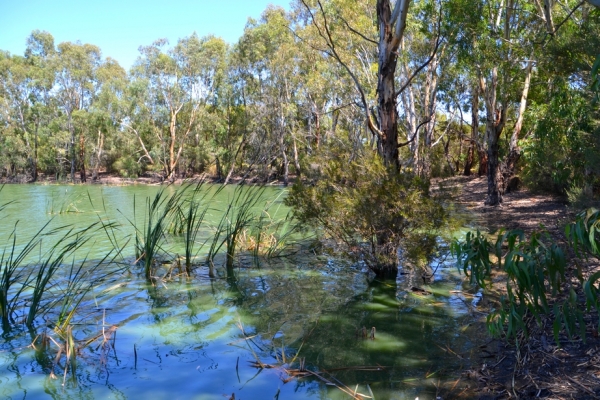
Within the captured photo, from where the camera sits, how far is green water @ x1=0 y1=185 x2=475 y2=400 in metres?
3.65

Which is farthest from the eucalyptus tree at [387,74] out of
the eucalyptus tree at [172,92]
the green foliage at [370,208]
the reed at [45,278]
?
the eucalyptus tree at [172,92]

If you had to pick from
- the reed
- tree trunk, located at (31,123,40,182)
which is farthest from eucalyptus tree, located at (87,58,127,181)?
the reed

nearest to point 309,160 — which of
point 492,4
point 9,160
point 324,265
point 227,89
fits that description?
point 324,265

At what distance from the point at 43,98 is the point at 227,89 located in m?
18.3

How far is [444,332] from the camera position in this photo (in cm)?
467

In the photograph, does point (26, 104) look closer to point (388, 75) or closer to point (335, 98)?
point (335, 98)

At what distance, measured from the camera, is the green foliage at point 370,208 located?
575cm

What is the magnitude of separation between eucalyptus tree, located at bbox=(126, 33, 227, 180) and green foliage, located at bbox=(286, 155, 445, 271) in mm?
32742

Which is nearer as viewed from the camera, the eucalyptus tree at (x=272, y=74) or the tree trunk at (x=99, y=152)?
the eucalyptus tree at (x=272, y=74)

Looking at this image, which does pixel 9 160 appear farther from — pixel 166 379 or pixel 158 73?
pixel 166 379

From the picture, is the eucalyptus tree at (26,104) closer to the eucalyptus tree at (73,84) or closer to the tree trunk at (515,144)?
the eucalyptus tree at (73,84)

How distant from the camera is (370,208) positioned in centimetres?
584

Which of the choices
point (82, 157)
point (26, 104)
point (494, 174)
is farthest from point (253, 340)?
point (26, 104)

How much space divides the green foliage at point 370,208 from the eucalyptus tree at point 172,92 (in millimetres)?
32742
